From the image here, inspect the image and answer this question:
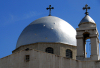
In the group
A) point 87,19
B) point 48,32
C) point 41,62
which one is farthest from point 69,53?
point 41,62

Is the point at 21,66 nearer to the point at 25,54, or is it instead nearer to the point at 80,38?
the point at 25,54

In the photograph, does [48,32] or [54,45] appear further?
[48,32]

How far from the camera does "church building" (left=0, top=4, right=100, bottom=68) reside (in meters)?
31.0

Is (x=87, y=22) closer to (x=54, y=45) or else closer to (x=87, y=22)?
(x=87, y=22)

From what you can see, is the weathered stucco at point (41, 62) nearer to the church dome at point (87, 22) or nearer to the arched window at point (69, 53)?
the church dome at point (87, 22)

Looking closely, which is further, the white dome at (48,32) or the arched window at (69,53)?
the white dome at (48,32)

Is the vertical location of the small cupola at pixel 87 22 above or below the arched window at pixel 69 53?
above

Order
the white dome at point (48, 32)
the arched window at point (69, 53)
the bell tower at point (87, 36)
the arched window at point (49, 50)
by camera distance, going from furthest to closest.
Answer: the white dome at point (48, 32) → the arched window at point (69, 53) → the arched window at point (49, 50) → the bell tower at point (87, 36)

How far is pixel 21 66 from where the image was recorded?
31.8m

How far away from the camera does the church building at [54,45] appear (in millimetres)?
31047

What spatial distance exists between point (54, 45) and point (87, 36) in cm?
485

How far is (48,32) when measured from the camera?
39.7 meters

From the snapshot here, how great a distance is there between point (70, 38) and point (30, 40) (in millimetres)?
5623

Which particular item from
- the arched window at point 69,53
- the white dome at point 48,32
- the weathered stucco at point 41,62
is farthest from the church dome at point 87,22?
the weathered stucco at point 41,62
